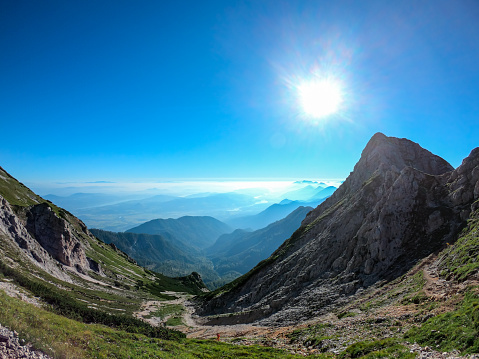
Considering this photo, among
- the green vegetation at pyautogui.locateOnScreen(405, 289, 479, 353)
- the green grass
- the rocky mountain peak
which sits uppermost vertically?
the rocky mountain peak

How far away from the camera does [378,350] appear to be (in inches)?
816

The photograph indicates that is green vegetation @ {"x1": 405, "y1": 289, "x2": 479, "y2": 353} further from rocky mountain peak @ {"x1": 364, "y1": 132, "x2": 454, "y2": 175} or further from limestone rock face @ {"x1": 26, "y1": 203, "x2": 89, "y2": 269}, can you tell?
limestone rock face @ {"x1": 26, "y1": 203, "x2": 89, "y2": 269}

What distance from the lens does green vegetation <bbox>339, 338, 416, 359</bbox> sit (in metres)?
18.6

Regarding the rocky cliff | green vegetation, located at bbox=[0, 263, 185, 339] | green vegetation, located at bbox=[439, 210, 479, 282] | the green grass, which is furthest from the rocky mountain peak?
the rocky cliff

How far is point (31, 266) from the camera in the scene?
250 feet

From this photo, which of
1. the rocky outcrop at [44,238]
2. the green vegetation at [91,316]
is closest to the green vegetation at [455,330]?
the green vegetation at [91,316]

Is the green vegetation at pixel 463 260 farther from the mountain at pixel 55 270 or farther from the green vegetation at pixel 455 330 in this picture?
the mountain at pixel 55 270

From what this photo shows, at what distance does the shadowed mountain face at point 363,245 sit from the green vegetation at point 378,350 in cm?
2523

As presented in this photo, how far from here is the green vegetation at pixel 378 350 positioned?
732 inches

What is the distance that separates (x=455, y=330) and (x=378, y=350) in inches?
254

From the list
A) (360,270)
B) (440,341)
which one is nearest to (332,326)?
(440,341)

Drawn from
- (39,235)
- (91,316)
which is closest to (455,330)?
(91,316)

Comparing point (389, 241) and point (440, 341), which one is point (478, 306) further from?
point (389, 241)

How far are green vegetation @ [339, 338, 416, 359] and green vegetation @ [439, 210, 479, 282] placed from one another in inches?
588
